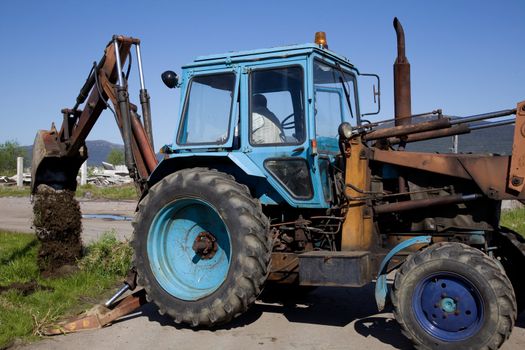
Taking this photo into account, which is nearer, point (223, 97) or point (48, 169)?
point (223, 97)

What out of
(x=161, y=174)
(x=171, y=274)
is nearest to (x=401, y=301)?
(x=171, y=274)

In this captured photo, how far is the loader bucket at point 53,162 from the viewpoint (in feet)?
25.3

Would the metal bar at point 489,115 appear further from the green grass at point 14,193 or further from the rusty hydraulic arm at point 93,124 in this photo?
the green grass at point 14,193

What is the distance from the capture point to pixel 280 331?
5.67m

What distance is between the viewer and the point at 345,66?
6.48 m

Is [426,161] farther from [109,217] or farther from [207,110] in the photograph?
[109,217]

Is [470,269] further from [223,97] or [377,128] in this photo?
[223,97]

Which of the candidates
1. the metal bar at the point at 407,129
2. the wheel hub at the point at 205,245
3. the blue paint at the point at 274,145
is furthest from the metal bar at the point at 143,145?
the metal bar at the point at 407,129

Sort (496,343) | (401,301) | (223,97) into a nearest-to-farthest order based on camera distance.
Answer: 1. (496,343)
2. (401,301)
3. (223,97)

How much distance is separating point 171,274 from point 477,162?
325 centimetres

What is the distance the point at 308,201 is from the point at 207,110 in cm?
151

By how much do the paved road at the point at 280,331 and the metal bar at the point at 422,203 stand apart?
3.71 feet

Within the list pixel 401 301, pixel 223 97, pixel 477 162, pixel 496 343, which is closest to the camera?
pixel 496 343

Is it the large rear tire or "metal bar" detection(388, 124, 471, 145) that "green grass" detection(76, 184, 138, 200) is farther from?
"metal bar" detection(388, 124, 471, 145)
